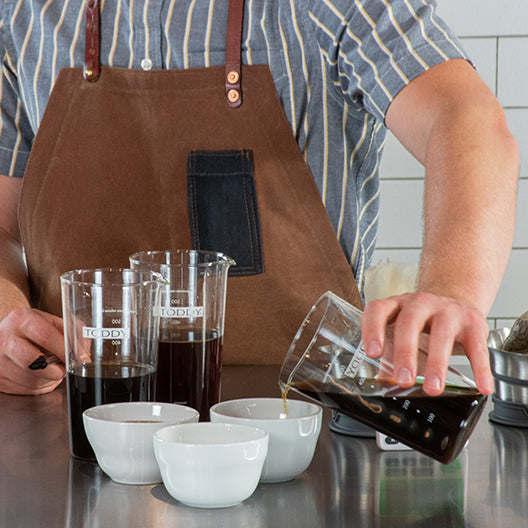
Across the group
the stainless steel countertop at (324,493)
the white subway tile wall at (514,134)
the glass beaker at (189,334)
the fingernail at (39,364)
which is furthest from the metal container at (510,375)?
the white subway tile wall at (514,134)

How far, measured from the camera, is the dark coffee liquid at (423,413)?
0.66m

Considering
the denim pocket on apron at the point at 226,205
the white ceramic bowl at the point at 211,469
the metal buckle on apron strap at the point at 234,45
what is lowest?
the white ceramic bowl at the point at 211,469

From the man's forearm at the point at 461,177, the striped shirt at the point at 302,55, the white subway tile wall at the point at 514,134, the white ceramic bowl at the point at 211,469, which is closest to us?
the white ceramic bowl at the point at 211,469

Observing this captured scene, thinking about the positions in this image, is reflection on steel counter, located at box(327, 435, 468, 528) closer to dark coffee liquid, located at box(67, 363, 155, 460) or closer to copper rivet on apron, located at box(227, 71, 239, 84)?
dark coffee liquid, located at box(67, 363, 155, 460)

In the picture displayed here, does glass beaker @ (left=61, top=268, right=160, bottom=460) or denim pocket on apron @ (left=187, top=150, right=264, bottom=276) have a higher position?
denim pocket on apron @ (left=187, top=150, right=264, bottom=276)

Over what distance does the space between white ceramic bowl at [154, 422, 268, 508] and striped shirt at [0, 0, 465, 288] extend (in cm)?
A: 63

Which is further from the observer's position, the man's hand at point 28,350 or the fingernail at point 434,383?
the man's hand at point 28,350

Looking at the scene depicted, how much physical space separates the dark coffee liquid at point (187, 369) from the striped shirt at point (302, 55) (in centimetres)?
48

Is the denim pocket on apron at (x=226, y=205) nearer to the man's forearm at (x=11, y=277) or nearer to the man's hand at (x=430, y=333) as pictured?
the man's forearm at (x=11, y=277)

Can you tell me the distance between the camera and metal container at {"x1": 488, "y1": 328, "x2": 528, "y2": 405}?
0.84 meters

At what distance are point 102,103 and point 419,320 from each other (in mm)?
796

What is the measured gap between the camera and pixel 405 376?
621 millimetres

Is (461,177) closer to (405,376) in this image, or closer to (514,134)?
Answer: (405,376)

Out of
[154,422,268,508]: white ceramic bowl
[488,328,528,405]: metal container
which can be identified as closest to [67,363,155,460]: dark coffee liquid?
[154,422,268,508]: white ceramic bowl
